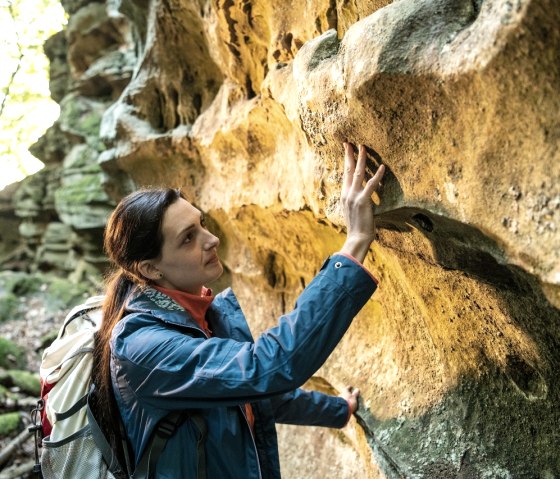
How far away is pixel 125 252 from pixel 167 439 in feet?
2.39

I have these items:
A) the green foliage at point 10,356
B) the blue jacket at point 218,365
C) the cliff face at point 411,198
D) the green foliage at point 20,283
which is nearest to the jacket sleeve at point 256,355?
the blue jacket at point 218,365

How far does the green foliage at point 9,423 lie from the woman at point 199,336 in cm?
416

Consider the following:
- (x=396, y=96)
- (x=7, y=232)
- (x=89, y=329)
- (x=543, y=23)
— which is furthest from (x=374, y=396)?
(x=7, y=232)

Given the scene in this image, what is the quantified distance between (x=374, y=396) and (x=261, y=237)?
1652 millimetres

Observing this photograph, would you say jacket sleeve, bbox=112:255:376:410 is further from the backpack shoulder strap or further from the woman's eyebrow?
the woman's eyebrow

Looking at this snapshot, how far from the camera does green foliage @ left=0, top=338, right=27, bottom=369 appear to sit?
749 centimetres

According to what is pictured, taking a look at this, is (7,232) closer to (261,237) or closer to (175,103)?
(175,103)

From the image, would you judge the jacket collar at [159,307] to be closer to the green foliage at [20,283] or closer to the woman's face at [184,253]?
the woman's face at [184,253]

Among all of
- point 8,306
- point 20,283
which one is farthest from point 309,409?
point 20,283

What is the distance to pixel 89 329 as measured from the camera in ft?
6.96

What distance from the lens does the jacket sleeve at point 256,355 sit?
5.27 ft

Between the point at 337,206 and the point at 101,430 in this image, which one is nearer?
the point at 101,430

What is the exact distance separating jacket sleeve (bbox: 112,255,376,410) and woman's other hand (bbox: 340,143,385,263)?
3.4 inches

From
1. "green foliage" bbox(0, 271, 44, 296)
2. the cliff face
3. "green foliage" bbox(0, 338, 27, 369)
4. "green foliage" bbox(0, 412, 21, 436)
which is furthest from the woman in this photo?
"green foliage" bbox(0, 271, 44, 296)
